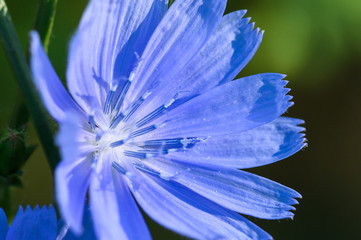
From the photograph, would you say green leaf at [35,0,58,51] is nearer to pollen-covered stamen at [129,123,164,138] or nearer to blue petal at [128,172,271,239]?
pollen-covered stamen at [129,123,164,138]

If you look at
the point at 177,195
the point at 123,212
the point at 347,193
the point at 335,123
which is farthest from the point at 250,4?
the point at 123,212

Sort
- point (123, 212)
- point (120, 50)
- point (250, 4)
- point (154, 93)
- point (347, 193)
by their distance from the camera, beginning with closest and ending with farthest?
1. point (123, 212)
2. point (120, 50)
3. point (154, 93)
4. point (250, 4)
5. point (347, 193)

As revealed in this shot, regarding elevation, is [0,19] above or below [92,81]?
above

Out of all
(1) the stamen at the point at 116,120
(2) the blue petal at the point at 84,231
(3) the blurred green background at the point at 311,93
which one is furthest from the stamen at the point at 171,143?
(3) the blurred green background at the point at 311,93

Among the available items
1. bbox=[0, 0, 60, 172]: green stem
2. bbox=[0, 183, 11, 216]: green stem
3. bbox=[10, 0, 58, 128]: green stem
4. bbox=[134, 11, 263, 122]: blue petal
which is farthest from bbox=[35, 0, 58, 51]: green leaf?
bbox=[0, 183, 11, 216]: green stem

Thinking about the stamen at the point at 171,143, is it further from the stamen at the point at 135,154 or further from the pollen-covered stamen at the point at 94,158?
the pollen-covered stamen at the point at 94,158

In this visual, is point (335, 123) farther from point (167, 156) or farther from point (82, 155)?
point (82, 155)

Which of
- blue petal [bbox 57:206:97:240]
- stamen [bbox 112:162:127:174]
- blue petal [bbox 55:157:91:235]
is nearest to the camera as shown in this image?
blue petal [bbox 55:157:91:235]
